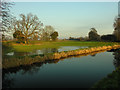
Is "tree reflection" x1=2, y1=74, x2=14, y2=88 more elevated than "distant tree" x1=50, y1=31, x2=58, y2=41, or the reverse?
"distant tree" x1=50, y1=31, x2=58, y2=41

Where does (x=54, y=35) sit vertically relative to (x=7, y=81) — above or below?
above

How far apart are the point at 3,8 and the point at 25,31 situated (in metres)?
33.4

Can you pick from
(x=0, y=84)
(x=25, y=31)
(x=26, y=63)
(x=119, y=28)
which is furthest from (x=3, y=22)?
(x=119, y=28)

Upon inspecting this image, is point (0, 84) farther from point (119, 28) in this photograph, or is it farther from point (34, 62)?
point (119, 28)

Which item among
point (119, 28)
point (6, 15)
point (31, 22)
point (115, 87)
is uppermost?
point (31, 22)

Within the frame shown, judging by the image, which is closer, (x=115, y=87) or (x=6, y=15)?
(x=115, y=87)

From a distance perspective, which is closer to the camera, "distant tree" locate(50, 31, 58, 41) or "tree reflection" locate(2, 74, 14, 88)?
"tree reflection" locate(2, 74, 14, 88)

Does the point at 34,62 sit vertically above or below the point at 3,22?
below

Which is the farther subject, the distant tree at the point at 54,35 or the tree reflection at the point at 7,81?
the distant tree at the point at 54,35

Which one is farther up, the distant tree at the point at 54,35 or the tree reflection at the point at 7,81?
the distant tree at the point at 54,35

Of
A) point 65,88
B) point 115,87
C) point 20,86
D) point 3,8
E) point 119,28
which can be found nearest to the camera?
point 115,87

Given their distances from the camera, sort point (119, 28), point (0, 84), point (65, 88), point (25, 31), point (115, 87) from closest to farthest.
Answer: point (115, 87), point (65, 88), point (0, 84), point (119, 28), point (25, 31)

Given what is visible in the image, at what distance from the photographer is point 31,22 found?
42.9 metres

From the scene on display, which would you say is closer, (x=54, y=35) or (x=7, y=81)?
(x=7, y=81)
